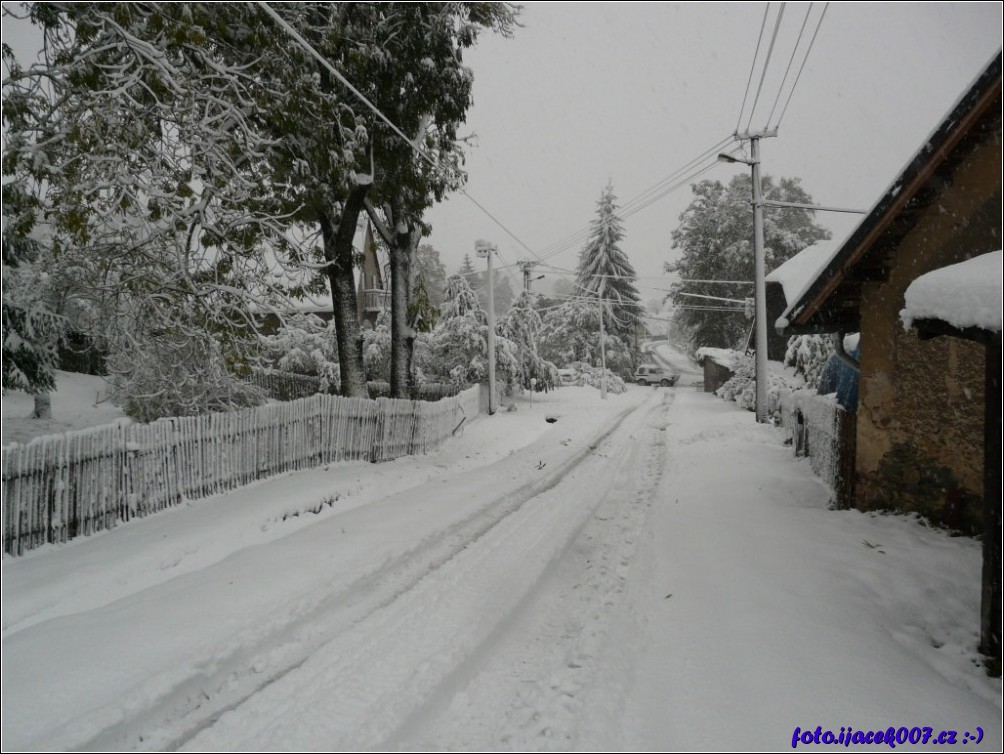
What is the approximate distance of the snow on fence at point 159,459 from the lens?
612 centimetres

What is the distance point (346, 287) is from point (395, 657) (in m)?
8.71

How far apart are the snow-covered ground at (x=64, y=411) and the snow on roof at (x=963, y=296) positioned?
48.9 ft

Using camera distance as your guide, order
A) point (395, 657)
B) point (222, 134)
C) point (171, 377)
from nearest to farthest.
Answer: point (395, 657)
point (222, 134)
point (171, 377)

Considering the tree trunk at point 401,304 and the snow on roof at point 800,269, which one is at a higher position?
the snow on roof at point 800,269

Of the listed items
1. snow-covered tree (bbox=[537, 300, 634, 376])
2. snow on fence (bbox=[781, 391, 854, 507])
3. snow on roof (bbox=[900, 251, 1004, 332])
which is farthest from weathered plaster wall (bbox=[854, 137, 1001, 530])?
snow-covered tree (bbox=[537, 300, 634, 376])

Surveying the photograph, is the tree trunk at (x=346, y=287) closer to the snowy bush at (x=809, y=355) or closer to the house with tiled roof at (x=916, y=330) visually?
the house with tiled roof at (x=916, y=330)

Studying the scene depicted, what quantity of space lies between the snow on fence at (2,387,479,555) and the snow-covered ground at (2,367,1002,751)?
1.30ft

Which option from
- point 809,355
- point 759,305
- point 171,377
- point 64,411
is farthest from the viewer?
point 809,355

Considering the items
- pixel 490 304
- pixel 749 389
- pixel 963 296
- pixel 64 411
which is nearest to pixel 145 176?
pixel 963 296

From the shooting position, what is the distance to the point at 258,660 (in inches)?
153

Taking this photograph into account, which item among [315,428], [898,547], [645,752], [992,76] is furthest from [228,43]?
[898,547]

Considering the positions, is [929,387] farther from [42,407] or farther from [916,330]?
[42,407]

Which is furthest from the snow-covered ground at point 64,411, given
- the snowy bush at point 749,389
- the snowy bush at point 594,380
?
the snowy bush at point 594,380

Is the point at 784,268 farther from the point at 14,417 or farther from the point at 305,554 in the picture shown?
the point at 14,417
